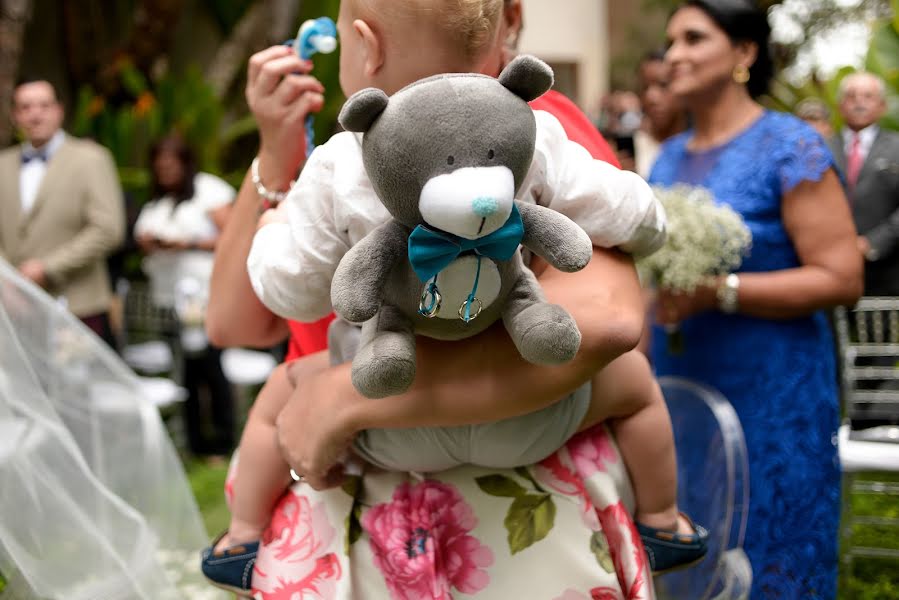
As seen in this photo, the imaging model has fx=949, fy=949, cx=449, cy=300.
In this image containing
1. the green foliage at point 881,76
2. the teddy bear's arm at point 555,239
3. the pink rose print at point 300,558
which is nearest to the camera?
the teddy bear's arm at point 555,239

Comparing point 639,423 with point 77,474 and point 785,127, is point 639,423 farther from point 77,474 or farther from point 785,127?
point 785,127

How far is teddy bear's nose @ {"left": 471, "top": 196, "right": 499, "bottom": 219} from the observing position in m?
0.99

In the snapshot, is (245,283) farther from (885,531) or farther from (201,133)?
(201,133)

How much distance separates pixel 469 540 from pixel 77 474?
1026 mm

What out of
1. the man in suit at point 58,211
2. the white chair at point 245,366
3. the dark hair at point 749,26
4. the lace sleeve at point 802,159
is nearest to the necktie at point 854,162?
the dark hair at point 749,26

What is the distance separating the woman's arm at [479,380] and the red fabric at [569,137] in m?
0.18

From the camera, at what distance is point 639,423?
140 centimetres

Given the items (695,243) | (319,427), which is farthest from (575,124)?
(695,243)

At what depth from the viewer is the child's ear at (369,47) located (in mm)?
1200

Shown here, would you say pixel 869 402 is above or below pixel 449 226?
below

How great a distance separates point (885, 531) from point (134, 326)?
4564 mm

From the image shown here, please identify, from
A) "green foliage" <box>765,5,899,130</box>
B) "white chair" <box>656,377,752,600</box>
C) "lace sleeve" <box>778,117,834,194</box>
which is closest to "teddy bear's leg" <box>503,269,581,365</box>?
"white chair" <box>656,377,752,600</box>

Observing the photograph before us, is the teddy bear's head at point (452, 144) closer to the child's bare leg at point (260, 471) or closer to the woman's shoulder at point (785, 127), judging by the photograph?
the child's bare leg at point (260, 471)

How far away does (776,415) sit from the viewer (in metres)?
2.65
